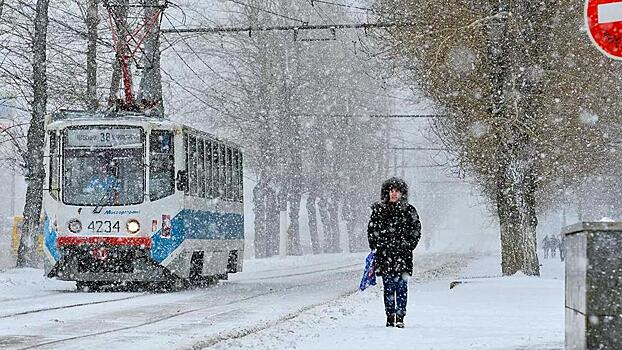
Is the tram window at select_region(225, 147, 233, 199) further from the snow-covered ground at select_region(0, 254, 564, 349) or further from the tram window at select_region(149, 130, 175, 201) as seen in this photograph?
the tram window at select_region(149, 130, 175, 201)

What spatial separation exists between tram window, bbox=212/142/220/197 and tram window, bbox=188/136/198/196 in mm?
1472

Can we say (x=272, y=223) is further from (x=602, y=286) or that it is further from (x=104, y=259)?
(x=602, y=286)

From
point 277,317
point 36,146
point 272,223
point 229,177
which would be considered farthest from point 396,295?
point 272,223

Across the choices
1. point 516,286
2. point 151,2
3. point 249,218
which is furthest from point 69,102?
point 249,218

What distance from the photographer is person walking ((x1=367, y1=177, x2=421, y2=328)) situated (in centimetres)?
1313

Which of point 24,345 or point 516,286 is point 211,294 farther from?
point 24,345

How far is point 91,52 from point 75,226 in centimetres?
951

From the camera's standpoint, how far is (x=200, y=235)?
2300 cm

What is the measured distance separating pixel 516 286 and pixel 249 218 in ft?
401

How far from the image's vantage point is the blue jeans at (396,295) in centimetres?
1312

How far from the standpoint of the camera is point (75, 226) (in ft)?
70.4

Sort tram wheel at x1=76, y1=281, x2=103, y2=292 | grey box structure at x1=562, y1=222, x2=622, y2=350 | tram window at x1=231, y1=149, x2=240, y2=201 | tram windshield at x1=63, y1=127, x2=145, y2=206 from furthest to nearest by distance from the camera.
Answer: tram window at x1=231, y1=149, x2=240, y2=201 < tram wheel at x1=76, y1=281, x2=103, y2=292 < tram windshield at x1=63, y1=127, x2=145, y2=206 < grey box structure at x1=562, y1=222, x2=622, y2=350

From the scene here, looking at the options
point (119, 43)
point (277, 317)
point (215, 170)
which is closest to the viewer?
point (277, 317)

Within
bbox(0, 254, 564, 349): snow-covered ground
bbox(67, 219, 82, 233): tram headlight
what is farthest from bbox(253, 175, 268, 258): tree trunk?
bbox(67, 219, 82, 233): tram headlight
